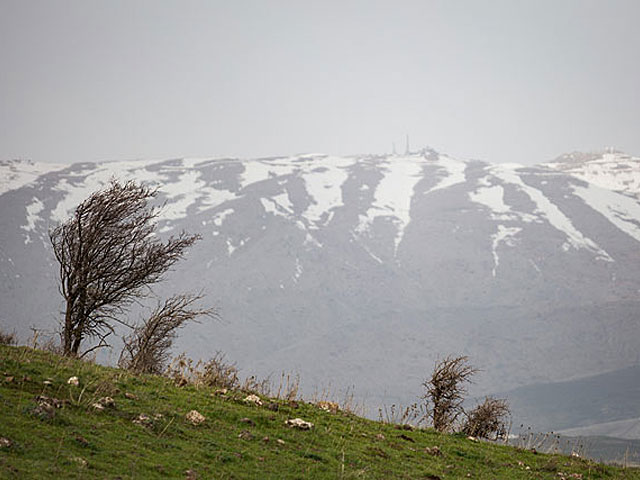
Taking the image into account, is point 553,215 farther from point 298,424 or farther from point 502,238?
point 298,424

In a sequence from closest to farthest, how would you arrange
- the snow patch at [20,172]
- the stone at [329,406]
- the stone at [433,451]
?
the stone at [433,451]
the stone at [329,406]
the snow patch at [20,172]

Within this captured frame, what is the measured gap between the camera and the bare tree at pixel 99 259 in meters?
17.6

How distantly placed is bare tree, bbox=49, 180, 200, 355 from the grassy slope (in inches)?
187

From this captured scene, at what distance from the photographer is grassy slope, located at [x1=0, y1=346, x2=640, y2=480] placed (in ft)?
25.9

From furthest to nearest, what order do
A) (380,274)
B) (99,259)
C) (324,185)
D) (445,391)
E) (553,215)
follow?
1. (324,185)
2. (553,215)
3. (380,274)
4. (445,391)
5. (99,259)

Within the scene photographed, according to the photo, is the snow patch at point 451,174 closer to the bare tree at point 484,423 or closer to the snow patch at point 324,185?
the snow patch at point 324,185

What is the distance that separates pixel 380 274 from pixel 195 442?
136 m

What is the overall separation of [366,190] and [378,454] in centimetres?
16135

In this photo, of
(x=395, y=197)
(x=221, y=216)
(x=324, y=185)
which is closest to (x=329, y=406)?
(x=221, y=216)

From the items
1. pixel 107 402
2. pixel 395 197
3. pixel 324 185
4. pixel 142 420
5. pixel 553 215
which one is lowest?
pixel 553 215

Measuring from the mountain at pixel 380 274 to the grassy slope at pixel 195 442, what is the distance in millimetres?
102093

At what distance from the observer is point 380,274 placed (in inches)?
5664

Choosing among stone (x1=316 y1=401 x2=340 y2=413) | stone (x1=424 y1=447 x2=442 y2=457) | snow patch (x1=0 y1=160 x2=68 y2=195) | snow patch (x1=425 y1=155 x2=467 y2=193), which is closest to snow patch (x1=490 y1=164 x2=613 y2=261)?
snow patch (x1=425 y1=155 x2=467 y2=193)

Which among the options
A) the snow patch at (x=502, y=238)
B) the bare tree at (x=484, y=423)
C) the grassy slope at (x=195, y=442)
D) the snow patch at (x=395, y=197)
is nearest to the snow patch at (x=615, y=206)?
the snow patch at (x=502, y=238)
